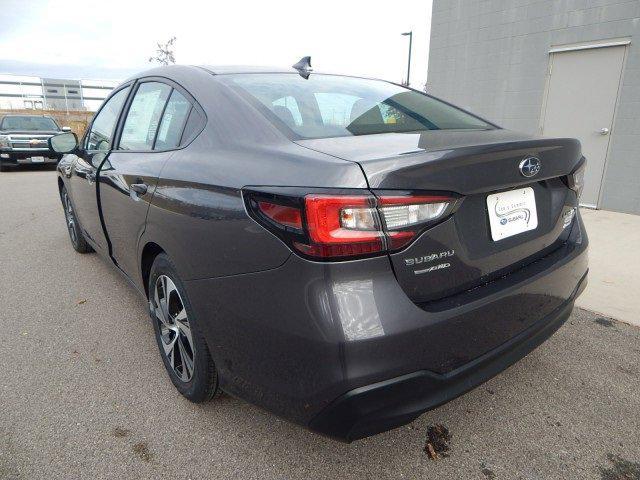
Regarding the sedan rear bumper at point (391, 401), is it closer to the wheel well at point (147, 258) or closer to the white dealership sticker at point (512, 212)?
the white dealership sticker at point (512, 212)

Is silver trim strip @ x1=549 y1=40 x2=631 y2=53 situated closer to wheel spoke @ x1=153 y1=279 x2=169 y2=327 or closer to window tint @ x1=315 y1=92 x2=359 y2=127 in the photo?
window tint @ x1=315 y1=92 x2=359 y2=127

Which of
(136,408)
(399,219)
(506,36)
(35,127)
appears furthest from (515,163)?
(35,127)

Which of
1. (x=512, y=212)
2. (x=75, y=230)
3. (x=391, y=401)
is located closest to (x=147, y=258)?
(x=391, y=401)

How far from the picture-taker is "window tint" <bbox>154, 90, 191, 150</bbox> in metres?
2.20

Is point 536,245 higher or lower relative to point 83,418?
higher

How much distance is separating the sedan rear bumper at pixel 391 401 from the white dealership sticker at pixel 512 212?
48cm

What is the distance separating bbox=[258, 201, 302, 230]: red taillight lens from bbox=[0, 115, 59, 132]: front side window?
48.4ft

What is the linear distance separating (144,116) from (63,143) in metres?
1.80

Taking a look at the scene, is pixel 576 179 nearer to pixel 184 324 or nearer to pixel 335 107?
pixel 335 107

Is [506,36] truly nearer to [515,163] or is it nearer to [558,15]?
[558,15]

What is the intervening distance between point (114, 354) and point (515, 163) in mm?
2430

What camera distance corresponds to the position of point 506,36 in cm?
715

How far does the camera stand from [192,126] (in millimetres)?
2104

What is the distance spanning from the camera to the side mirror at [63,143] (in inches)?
157
